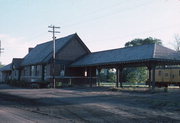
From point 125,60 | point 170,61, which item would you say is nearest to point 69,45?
point 125,60

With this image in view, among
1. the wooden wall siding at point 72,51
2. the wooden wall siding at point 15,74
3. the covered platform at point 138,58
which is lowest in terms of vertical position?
the wooden wall siding at point 15,74

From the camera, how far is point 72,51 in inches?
1858

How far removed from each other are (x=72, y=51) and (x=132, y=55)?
49.3 ft

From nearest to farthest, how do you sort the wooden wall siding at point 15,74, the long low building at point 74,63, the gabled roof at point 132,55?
the gabled roof at point 132,55 < the long low building at point 74,63 < the wooden wall siding at point 15,74

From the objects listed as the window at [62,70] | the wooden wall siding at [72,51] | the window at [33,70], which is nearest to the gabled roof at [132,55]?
the window at [62,70]

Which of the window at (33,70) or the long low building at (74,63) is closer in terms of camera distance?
the long low building at (74,63)

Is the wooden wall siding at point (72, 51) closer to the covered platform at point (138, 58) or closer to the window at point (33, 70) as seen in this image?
the covered platform at point (138, 58)

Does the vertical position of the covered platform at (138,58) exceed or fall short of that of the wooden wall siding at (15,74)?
it exceeds it

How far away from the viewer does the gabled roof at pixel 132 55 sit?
104 feet

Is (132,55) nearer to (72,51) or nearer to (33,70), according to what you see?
(72,51)

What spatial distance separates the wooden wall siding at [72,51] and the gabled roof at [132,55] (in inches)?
105

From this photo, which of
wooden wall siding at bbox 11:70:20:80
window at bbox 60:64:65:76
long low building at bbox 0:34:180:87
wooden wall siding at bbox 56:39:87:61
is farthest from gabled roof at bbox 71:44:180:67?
wooden wall siding at bbox 11:70:20:80

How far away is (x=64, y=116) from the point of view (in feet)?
41.0

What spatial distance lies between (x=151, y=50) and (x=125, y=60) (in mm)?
3360
